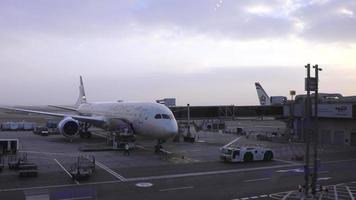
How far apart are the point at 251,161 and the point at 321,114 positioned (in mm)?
22074

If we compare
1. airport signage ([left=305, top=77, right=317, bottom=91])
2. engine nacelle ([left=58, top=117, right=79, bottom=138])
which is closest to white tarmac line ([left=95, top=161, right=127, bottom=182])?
airport signage ([left=305, top=77, right=317, bottom=91])

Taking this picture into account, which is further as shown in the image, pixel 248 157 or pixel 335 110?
pixel 335 110

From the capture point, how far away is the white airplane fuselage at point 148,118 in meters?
43.0

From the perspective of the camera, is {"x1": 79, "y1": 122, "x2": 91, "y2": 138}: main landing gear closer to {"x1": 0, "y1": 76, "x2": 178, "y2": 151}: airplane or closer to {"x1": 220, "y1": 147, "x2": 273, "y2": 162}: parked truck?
{"x1": 0, "y1": 76, "x2": 178, "y2": 151}: airplane

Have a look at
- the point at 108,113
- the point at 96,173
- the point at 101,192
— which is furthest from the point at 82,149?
the point at 101,192

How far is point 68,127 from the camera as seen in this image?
54000mm

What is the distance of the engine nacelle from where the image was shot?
53.6m

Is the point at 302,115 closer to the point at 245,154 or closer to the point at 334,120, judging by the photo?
the point at 334,120

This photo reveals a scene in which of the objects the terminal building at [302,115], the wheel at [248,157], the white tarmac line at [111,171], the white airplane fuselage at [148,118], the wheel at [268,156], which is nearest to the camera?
the white tarmac line at [111,171]

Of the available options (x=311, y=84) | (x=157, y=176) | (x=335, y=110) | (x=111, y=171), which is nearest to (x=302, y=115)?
(x=335, y=110)

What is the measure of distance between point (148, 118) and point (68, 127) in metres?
14.0

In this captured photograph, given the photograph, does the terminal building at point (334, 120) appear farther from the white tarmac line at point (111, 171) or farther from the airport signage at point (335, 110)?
the white tarmac line at point (111, 171)

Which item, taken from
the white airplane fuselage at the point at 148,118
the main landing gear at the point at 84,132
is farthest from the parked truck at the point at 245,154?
the main landing gear at the point at 84,132

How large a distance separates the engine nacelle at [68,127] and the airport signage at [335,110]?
100.0 feet
